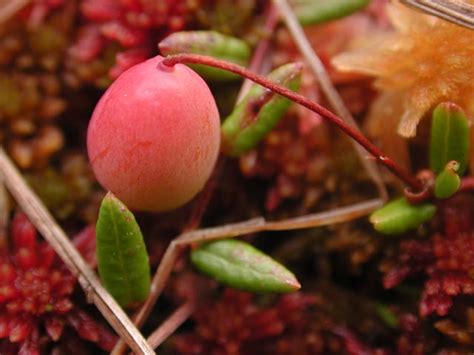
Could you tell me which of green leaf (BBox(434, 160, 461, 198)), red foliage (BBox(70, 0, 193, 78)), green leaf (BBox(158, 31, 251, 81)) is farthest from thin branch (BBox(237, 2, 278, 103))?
green leaf (BBox(434, 160, 461, 198))

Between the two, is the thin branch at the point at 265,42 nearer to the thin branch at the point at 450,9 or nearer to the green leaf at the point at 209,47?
the green leaf at the point at 209,47

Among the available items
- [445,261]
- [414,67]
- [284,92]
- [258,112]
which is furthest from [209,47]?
[445,261]

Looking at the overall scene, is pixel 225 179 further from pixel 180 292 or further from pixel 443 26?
pixel 443 26

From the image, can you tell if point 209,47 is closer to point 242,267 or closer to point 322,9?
point 322,9

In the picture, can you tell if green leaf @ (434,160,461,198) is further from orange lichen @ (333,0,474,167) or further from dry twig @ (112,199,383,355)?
dry twig @ (112,199,383,355)

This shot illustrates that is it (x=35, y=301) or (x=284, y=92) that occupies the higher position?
(x=284, y=92)

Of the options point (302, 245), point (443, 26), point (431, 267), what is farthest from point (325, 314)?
point (443, 26)

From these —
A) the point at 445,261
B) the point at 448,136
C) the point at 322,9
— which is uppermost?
the point at 322,9

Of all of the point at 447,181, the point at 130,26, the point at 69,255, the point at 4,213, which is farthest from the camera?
the point at 130,26
